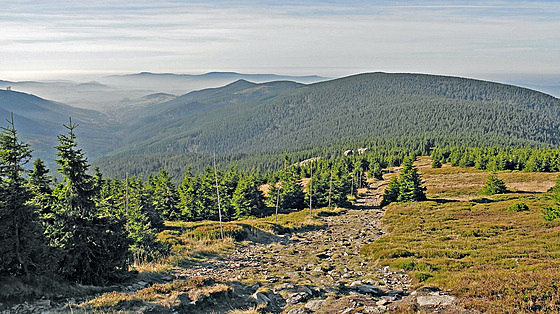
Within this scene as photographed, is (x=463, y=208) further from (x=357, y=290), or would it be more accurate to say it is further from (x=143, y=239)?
(x=143, y=239)

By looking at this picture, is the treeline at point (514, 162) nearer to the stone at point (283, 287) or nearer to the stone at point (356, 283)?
the stone at point (356, 283)

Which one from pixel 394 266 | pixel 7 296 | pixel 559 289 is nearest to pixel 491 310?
pixel 559 289

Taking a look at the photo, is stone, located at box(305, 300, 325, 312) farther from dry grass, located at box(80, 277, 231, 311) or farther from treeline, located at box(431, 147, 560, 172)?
treeline, located at box(431, 147, 560, 172)

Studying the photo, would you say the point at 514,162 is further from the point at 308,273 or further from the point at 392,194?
the point at 308,273

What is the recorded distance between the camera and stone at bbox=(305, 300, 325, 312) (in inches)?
543

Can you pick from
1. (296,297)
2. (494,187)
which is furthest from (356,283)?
(494,187)

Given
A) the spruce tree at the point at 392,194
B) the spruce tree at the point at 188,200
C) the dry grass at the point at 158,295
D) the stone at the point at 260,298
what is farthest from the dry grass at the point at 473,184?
the dry grass at the point at 158,295

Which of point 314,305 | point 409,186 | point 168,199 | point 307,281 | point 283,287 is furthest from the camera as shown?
point 409,186

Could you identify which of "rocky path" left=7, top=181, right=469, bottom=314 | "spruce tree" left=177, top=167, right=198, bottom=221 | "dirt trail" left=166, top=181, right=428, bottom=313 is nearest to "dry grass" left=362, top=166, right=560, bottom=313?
"rocky path" left=7, top=181, right=469, bottom=314

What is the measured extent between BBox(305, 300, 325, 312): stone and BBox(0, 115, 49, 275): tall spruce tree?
36.2ft

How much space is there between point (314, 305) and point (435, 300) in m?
5.13

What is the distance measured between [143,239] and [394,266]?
55.6ft

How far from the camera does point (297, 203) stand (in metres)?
76.6

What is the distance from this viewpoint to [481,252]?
24.4 meters
